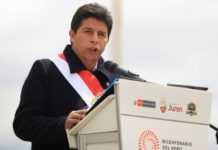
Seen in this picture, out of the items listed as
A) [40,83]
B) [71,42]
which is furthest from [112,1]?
[40,83]

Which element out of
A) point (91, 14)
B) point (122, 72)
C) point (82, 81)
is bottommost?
point (82, 81)

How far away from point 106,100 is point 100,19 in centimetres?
151

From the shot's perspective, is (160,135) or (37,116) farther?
(37,116)

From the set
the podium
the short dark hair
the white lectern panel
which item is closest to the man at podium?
the short dark hair

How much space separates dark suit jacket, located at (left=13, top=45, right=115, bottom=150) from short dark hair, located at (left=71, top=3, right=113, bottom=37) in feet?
1.17

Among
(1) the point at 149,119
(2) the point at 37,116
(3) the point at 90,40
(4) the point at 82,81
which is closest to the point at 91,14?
(3) the point at 90,40

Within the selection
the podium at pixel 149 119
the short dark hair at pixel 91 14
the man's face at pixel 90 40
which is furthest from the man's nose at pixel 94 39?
the podium at pixel 149 119

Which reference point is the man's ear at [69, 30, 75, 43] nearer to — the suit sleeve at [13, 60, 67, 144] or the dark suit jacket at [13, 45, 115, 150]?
the dark suit jacket at [13, 45, 115, 150]

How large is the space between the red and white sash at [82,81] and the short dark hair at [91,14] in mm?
314

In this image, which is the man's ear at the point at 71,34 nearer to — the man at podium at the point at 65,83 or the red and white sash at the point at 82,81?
the man at podium at the point at 65,83

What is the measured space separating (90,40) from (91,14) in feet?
0.89

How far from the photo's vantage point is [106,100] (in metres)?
3.53

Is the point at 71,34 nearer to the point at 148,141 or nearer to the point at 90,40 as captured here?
the point at 90,40

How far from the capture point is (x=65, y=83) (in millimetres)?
4688
